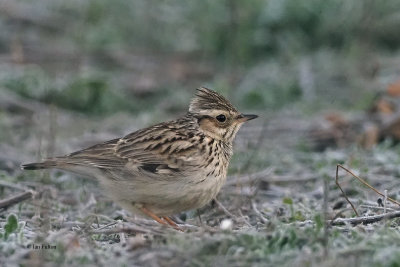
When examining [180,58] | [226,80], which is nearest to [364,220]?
[226,80]

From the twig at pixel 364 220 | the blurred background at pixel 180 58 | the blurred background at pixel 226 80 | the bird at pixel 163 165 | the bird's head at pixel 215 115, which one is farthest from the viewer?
the blurred background at pixel 180 58

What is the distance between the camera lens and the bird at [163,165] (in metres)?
7.17

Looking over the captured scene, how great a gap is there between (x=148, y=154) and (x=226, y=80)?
251 inches

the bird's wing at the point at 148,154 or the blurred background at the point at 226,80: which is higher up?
the blurred background at the point at 226,80

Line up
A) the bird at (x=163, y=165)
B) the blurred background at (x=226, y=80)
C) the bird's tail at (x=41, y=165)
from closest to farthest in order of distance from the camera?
the bird at (x=163, y=165), the bird's tail at (x=41, y=165), the blurred background at (x=226, y=80)

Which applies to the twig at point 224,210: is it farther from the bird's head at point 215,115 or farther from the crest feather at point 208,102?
the crest feather at point 208,102

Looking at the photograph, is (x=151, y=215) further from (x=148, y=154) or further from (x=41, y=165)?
(x=41, y=165)

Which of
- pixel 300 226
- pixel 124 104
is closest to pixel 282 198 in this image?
pixel 300 226

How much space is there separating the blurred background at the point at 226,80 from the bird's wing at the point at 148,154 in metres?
0.85

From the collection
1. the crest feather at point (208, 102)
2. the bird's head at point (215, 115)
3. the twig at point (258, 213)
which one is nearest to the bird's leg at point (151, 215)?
the twig at point (258, 213)

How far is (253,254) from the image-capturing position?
5.82 m

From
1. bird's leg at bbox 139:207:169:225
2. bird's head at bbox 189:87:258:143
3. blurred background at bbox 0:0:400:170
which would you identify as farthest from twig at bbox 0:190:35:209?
blurred background at bbox 0:0:400:170

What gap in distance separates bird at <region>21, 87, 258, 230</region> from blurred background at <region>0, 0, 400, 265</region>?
0.79 metres

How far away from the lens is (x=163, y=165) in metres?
7.35
